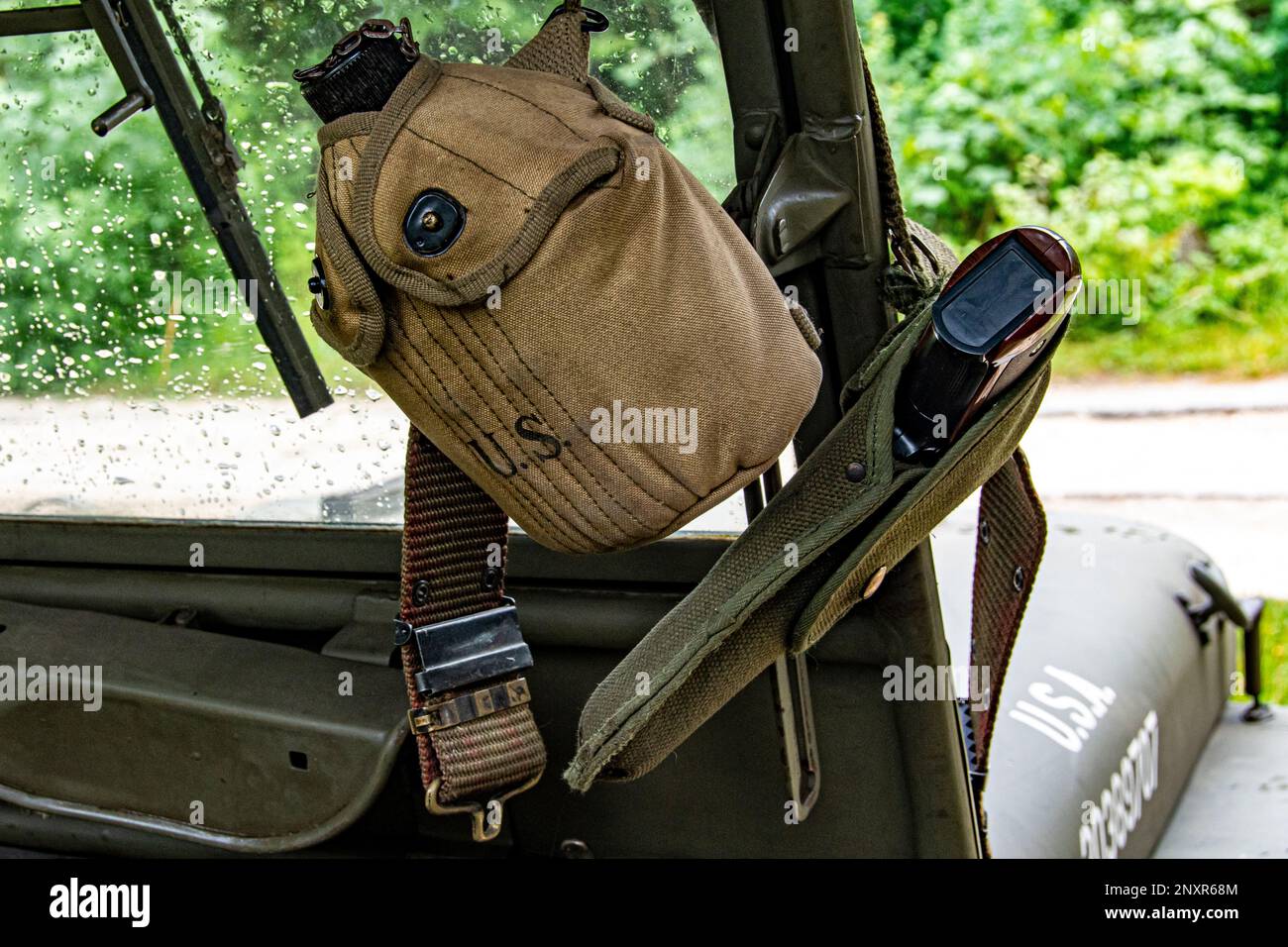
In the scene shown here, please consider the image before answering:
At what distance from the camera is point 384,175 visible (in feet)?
3.92

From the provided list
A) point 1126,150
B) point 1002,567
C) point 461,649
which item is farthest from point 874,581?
point 1126,150

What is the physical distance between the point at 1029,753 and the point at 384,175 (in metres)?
1.40

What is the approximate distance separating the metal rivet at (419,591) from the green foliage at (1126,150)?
6667 mm

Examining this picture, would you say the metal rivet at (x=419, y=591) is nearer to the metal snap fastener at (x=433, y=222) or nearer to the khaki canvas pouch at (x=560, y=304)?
the khaki canvas pouch at (x=560, y=304)

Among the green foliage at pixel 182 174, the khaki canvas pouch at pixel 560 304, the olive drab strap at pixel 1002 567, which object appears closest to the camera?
the khaki canvas pouch at pixel 560 304

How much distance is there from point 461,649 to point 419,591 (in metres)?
0.07

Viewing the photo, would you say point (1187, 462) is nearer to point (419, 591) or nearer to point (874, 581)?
point (874, 581)

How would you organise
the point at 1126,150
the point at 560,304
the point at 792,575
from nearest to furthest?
the point at 560,304 < the point at 792,575 < the point at 1126,150

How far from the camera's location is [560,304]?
1180 mm

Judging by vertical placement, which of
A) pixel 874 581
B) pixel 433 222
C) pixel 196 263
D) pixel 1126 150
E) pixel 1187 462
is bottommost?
pixel 1187 462

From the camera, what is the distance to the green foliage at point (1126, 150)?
768cm

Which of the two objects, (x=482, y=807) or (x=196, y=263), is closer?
(x=482, y=807)

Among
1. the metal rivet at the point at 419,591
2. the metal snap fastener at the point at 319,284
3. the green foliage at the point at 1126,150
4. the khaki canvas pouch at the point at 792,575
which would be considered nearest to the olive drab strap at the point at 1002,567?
the khaki canvas pouch at the point at 792,575
